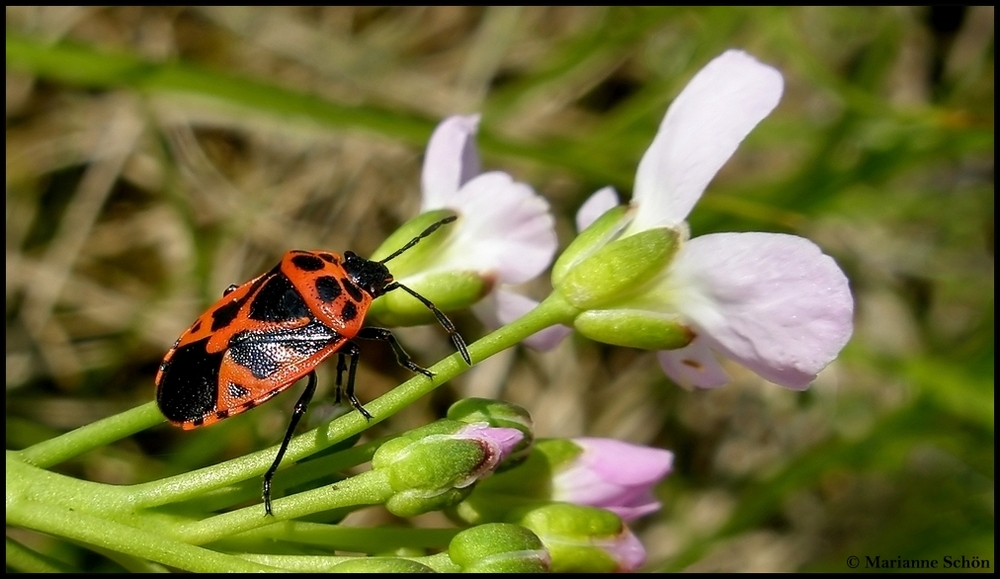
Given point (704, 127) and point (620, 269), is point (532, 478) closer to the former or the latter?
point (620, 269)

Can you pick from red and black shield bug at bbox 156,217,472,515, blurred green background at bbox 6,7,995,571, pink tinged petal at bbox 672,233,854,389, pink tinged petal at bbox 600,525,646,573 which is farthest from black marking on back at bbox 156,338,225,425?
blurred green background at bbox 6,7,995,571

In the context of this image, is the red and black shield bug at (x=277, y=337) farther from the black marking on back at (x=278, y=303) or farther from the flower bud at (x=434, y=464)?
the flower bud at (x=434, y=464)

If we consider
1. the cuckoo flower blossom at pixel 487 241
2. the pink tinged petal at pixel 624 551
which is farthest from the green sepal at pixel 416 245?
the pink tinged petal at pixel 624 551

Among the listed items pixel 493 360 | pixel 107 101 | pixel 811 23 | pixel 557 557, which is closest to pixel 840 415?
pixel 493 360

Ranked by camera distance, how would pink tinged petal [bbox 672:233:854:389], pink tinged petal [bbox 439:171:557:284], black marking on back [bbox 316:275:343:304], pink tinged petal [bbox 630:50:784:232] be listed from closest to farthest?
pink tinged petal [bbox 672:233:854:389]
pink tinged petal [bbox 630:50:784:232]
black marking on back [bbox 316:275:343:304]
pink tinged petal [bbox 439:171:557:284]

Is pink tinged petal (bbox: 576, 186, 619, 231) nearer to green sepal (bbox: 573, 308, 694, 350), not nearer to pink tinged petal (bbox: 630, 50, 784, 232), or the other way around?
pink tinged petal (bbox: 630, 50, 784, 232)

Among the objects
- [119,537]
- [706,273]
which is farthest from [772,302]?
[119,537]
